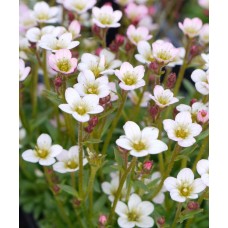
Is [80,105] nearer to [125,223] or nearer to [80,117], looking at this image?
[80,117]

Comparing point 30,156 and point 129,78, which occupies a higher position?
point 129,78

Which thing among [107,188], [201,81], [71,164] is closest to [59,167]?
[71,164]

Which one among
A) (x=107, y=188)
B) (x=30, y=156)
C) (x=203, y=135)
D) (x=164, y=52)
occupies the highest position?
(x=164, y=52)

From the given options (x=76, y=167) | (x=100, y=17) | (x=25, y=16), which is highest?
(x=100, y=17)

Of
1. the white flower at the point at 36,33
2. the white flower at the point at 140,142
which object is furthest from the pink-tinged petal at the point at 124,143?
the white flower at the point at 36,33

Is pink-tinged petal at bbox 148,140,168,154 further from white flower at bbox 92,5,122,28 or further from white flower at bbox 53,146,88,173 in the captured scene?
white flower at bbox 92,5,122,28

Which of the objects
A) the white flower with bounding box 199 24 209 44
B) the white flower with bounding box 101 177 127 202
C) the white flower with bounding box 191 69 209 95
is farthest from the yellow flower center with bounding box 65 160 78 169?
the white flower with bounding box 199 24 209 44

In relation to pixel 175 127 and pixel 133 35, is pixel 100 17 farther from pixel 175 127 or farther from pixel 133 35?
pixel 175 127
